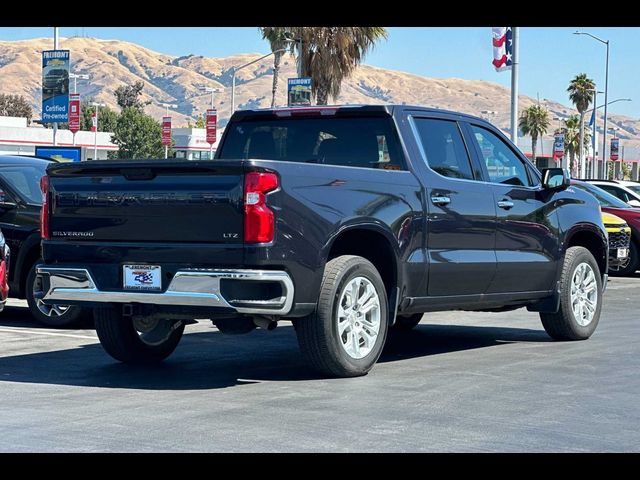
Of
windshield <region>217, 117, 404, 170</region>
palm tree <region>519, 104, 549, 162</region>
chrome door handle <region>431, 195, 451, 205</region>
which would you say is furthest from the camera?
palm tree <region>519, 104, 549, 162</region>

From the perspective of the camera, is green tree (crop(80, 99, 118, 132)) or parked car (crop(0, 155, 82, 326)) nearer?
parked car (crop(0, 155, 82, 326))

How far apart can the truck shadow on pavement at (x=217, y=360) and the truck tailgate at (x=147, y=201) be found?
1.06 metres

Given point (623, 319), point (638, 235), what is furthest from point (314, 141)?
point (638, 235)

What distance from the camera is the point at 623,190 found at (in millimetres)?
23188

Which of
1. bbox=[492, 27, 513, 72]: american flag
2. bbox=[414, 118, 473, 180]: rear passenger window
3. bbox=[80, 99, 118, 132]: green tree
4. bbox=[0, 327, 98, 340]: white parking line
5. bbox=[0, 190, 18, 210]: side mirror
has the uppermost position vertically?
bbox=[80, 99, 118, 132]: green tree

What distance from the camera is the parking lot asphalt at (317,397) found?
21.6ft

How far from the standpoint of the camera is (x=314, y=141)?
32.8ft

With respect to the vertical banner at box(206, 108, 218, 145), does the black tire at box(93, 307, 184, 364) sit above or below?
below

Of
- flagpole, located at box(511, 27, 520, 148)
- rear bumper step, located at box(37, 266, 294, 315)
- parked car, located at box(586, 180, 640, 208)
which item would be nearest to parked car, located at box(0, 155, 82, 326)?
rear bumper step, located at box(37, 266, 294, 315)

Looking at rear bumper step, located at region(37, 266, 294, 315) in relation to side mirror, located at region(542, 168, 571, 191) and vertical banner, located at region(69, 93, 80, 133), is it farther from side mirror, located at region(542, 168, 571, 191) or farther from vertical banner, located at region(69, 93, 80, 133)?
vertical banner, located at region(69, 93, 80, 133)

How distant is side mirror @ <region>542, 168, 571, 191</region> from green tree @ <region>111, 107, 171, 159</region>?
298 feet

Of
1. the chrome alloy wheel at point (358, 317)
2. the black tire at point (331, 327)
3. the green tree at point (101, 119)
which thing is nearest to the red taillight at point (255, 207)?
the black tire at point (331, 327)

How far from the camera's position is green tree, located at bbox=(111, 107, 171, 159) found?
102 m

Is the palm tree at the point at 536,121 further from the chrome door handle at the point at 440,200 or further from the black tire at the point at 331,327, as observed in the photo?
the black tire at the point at 331,327
